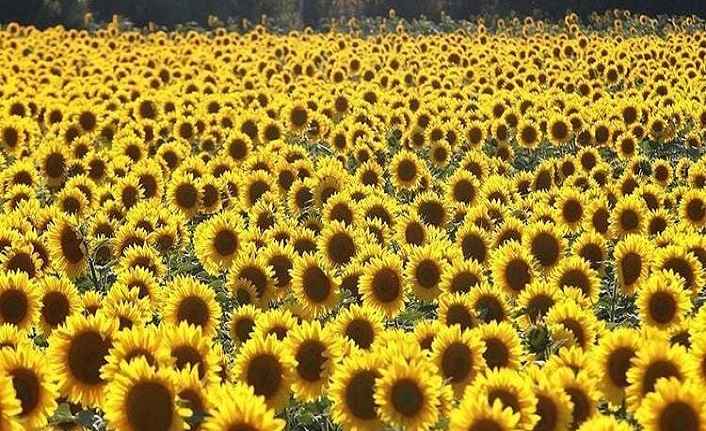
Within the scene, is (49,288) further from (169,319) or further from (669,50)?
(669,50)

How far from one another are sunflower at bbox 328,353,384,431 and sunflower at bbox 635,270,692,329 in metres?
1.69

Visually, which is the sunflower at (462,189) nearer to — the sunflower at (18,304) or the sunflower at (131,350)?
the sunflower at (18,304)

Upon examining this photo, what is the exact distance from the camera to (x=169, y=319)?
504cm

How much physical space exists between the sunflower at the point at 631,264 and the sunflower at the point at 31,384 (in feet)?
10.2

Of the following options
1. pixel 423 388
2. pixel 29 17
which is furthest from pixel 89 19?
pixel 423 388

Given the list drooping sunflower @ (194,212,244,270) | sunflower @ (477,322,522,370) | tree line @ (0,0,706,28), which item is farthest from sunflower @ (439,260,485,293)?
tree line @ (0,0,706,28)

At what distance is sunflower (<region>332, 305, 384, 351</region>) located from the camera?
4.69 m

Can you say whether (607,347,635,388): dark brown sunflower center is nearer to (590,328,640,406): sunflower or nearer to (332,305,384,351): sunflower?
(590,328,640,406): sunflower

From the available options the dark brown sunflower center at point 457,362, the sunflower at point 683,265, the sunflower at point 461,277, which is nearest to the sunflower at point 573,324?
the dark brown sunflower center at point 457,362

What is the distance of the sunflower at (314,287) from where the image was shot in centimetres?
558

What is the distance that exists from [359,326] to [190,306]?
0.87 meters

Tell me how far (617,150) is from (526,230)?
3744 millimetres

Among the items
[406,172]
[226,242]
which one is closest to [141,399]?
[226,242]

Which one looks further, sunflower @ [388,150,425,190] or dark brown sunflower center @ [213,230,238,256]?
sunflower @ [388,150,425,190]
